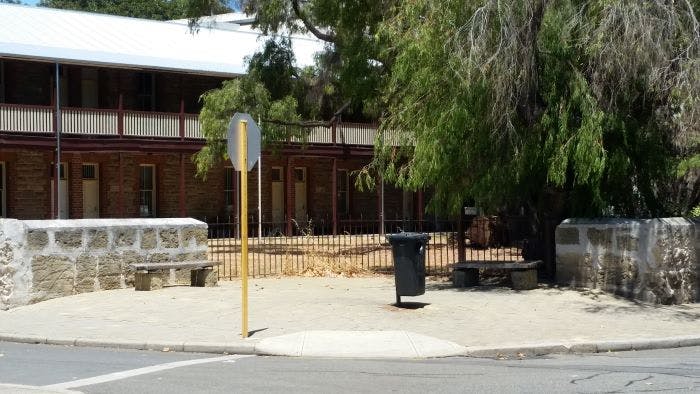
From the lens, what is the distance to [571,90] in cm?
1545

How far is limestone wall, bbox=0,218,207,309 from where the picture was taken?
14.7 meters

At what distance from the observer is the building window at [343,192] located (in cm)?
3912

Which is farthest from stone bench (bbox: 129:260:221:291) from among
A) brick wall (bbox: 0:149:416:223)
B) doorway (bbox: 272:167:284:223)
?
doorway (bbox: 272:167:284:223)

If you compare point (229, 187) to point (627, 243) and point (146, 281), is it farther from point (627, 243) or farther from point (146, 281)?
point (627, 243)

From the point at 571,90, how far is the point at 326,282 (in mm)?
5758

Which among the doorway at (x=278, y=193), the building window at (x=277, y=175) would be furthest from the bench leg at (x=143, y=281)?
the building window at (x=277, y=175)

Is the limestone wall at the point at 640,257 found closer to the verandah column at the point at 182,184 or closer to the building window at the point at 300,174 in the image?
the verandah column at the point at 182,184

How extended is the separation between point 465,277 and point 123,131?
680 inches

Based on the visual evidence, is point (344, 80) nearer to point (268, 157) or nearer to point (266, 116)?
point (266, 116)

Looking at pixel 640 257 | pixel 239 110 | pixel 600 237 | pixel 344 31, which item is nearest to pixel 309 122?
pixel 239 110

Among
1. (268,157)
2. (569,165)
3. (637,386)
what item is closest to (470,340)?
(637,386)

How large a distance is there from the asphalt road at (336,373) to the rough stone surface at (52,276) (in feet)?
12.3

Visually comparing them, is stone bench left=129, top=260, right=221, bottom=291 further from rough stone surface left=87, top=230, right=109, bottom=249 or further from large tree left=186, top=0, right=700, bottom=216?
large tree left=186, top=0, right=700, bottom=216

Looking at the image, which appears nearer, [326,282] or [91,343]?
[91,343]
